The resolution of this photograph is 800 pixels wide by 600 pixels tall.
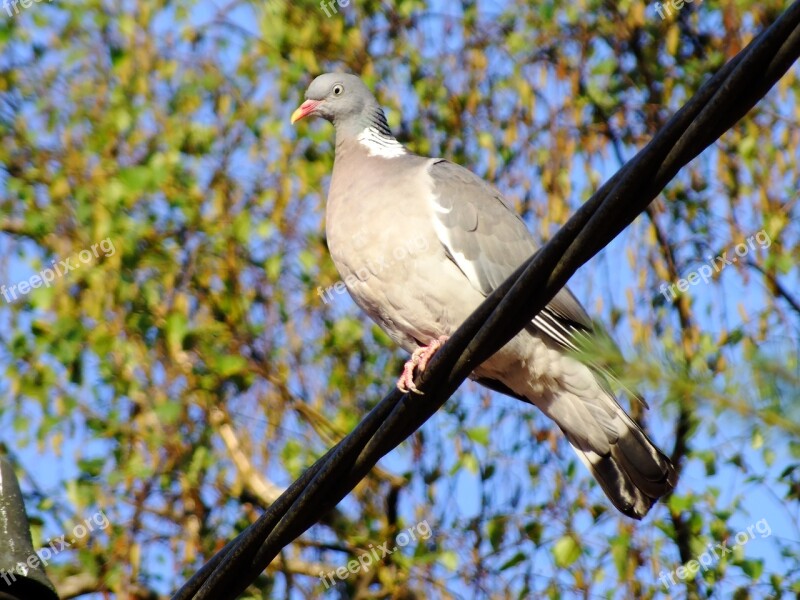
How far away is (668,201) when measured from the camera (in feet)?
17.1

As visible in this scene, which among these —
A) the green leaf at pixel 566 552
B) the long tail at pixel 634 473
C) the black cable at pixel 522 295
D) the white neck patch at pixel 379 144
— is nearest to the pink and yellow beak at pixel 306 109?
the white neck patch at pixel 379 144

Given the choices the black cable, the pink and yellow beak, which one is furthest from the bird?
the black cable

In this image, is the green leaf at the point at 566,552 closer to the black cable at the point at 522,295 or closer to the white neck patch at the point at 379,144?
the white neck patch at the point at 379,144

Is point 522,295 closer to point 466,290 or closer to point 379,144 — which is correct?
point 466,290

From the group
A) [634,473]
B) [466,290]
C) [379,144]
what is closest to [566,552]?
[634,473]

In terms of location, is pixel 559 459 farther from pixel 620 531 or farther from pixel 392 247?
pixel 392 247

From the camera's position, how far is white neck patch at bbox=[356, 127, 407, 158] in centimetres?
398

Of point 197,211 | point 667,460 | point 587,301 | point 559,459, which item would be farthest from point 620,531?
point 197,211

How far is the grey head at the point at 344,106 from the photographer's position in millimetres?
4211

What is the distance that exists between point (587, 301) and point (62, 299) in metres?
2.20

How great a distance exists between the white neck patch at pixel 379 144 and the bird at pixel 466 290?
17 cm

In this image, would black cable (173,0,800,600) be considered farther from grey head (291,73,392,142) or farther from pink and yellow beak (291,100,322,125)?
pink and yellow beak (291,100,322,125)

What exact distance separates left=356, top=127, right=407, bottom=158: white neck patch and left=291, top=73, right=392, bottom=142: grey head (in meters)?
0.02

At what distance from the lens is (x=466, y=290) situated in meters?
3.44
